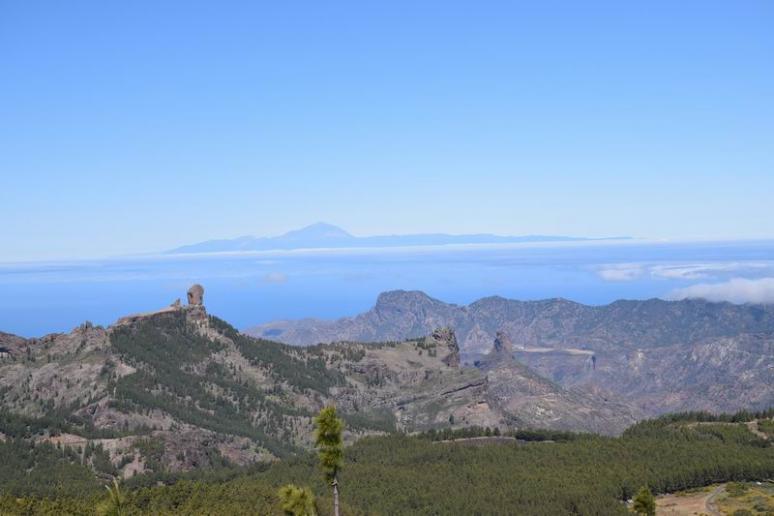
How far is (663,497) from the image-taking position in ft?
654

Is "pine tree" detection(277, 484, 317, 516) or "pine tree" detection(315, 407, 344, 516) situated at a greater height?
"pine tree" detection(315, 407, 344, 516)

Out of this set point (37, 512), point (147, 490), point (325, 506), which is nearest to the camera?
point (37, 512)

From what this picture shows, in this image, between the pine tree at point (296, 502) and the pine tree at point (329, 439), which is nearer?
the pine tree at point (329, 439)

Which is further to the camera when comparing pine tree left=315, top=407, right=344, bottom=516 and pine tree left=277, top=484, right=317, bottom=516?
pine tree left=277, top=484, right=317, bottom=516

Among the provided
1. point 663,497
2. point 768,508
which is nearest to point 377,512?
point 663,497

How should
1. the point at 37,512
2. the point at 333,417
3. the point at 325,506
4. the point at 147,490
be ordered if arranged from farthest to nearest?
the point at 147,490, the point at 325,506, the point at 37,512, the point at 333,417

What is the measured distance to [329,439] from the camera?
99188mm

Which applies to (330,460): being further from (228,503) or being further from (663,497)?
(663,497)

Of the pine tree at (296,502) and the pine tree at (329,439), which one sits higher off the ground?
the pine tree at (329,439)

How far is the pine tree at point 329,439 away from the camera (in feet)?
323

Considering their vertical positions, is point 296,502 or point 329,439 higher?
point 329,439

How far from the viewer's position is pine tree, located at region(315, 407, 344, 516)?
98500mm

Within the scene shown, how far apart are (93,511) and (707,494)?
126817mm

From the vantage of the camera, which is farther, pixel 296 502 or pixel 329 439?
pixel 296 502
